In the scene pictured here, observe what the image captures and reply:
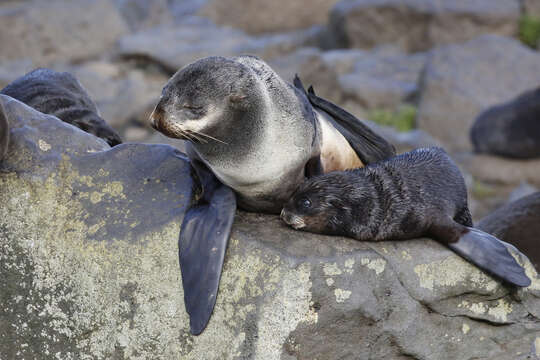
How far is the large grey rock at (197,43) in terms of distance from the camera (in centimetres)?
1491

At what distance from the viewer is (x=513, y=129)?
443 inches

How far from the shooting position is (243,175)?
3703 mm

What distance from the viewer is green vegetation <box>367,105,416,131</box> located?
511 inches

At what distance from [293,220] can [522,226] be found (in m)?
2.19

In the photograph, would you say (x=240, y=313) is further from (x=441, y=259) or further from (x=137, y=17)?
(x=137, y=17)

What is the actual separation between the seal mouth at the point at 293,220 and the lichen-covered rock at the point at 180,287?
0.04 m

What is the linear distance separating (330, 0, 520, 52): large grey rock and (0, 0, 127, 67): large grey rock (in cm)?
503

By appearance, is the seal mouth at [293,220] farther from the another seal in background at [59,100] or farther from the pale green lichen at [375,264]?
the another seal in background at [59,100]

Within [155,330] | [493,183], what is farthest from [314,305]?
[493,183]

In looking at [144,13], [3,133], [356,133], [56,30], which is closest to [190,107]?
[3,133]

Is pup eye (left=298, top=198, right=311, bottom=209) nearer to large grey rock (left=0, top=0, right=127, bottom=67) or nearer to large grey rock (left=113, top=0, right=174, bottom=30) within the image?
large grey rock (left=0, top=0, right=127, bottom=67)

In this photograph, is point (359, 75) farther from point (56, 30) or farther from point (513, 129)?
point (56, 30)

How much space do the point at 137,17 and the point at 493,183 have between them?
419 inches

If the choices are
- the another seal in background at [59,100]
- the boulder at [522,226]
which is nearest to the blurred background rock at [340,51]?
the boulder at [522,226]
